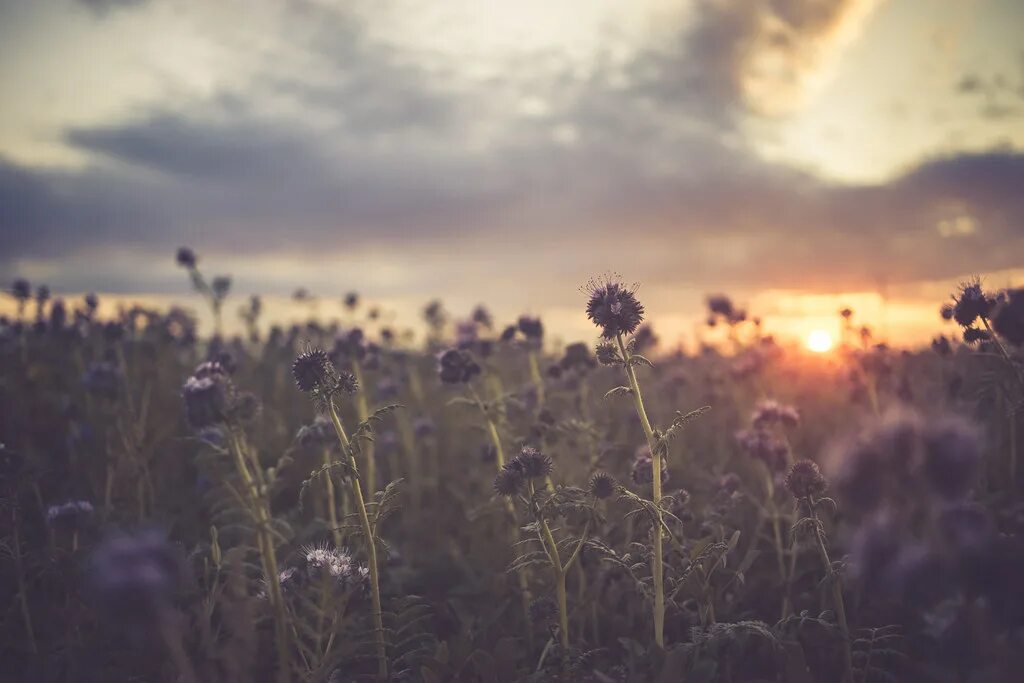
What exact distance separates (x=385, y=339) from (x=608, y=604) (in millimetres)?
8869

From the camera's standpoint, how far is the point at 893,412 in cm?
258

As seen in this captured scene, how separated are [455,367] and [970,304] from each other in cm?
415

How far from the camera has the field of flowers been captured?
2.49 meters

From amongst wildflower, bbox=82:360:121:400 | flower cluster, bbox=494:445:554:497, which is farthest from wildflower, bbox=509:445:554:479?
wildflower, bbox=82:360:121:400

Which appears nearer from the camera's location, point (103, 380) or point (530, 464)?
point (530, 464)

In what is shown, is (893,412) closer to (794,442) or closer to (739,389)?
(794,442)

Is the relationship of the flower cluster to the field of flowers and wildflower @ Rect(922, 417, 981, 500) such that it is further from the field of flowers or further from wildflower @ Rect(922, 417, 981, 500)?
wildflower @ Rect(922, 417, 981, 500)

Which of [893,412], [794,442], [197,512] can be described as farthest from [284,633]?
[794,442]

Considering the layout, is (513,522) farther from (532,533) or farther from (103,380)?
(103,380)

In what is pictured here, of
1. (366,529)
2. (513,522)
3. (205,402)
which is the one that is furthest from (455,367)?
(205,402)

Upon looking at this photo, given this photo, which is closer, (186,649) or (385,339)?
(186,649)

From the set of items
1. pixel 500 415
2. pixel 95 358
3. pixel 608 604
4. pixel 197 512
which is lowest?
pixel 608 604

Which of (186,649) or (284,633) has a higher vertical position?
(284,633)

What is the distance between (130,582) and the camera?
8.13 feet
